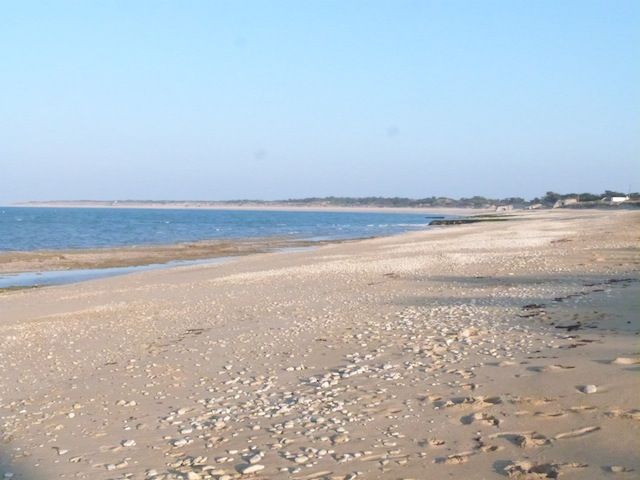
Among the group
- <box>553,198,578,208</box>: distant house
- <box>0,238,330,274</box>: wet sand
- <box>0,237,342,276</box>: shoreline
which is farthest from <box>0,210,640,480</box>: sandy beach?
<box>553,198,578,208</box>: distant house

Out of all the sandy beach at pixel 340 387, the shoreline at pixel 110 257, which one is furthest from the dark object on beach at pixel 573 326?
the shoreline at pixel 110 257

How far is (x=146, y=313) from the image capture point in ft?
52.7

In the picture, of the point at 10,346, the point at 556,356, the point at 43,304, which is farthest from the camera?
the point at 43,304

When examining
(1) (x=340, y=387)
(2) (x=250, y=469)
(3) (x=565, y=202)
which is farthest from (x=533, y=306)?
(3) (x=565, y=202)

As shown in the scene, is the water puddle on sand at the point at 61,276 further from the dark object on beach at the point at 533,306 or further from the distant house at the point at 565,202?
the distant house at the point at 565,202

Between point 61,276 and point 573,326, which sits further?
point 61,276

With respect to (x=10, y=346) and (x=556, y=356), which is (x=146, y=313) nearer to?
(x=10, y=346)

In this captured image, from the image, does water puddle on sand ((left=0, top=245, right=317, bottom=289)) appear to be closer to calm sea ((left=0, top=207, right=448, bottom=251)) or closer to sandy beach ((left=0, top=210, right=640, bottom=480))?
sandy beach ((left=0, top=210, right=640, bottom=480))

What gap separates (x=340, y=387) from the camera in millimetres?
7926

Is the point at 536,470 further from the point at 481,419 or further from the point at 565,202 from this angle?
the point at 565,202

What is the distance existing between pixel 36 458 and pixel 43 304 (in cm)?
1415

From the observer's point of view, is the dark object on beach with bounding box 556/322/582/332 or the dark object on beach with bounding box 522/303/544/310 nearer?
the dark object on beach with bounding box 556/322/582/332

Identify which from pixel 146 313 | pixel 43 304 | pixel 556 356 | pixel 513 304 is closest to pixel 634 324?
pixel 556 356

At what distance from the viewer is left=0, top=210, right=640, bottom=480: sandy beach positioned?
574 cm
